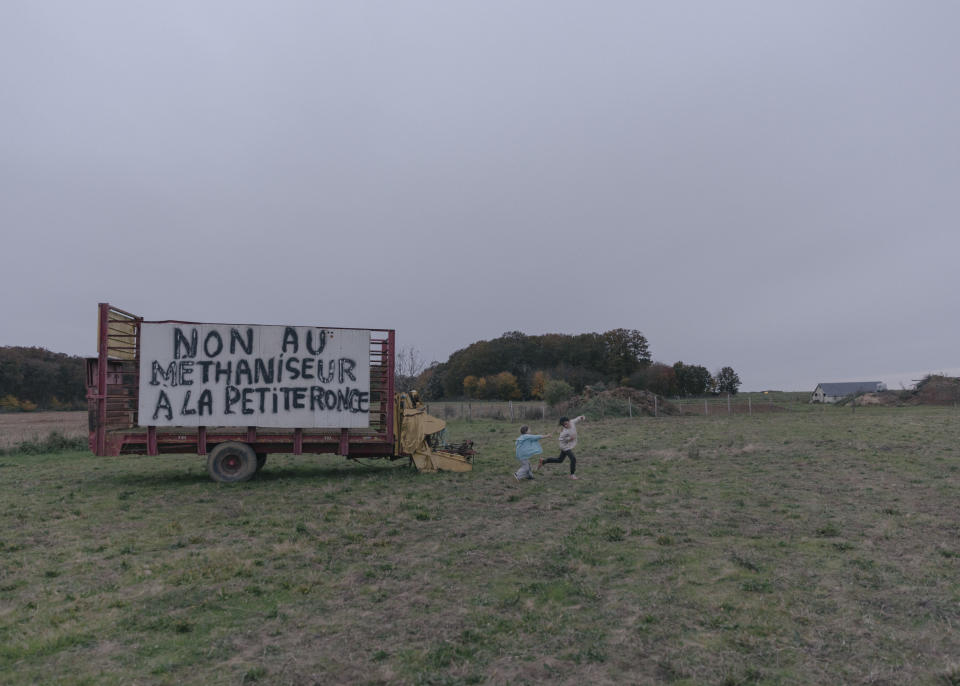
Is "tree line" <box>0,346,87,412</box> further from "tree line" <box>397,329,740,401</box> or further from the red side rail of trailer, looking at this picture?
the red side rail of trailer

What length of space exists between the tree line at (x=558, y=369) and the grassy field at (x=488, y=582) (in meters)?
64.8

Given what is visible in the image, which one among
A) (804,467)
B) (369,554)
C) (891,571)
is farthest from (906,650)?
(804,467)

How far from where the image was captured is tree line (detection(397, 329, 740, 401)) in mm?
78938

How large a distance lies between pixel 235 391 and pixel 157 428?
72.5 inches

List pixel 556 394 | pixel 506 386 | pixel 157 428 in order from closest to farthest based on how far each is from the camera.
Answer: pixel 157 428 < pixel 556 394 < pixel 506 386

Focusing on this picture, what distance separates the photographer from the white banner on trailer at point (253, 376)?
13.8 m

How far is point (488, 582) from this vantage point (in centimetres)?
666

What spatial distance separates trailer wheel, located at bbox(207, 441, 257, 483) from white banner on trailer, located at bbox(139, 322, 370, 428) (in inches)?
24.6

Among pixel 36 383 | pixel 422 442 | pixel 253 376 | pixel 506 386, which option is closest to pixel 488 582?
pixel 422 442

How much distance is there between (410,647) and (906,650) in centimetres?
376

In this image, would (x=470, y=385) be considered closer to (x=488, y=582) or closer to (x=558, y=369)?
(x=558, y=369)

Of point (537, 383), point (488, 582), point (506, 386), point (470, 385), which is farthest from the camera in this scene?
point (470, 385)

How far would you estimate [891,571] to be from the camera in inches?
268

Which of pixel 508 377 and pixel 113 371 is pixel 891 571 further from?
pixel 508 377
